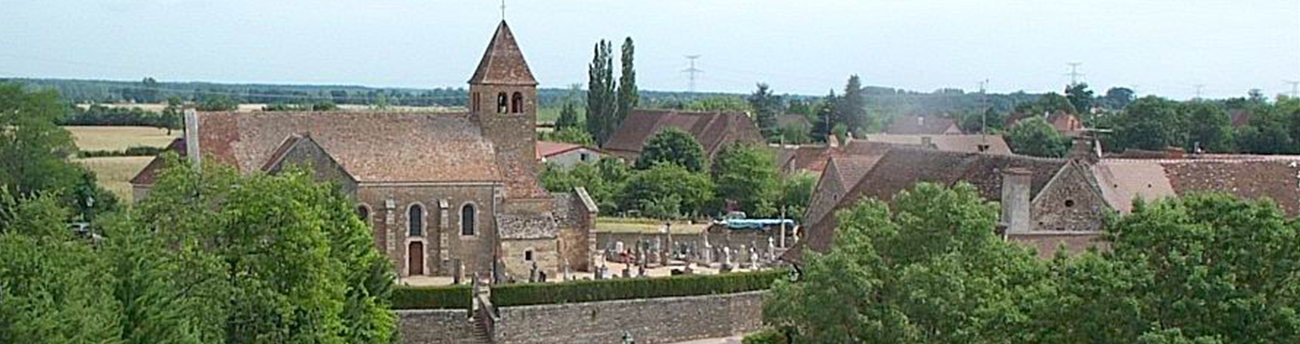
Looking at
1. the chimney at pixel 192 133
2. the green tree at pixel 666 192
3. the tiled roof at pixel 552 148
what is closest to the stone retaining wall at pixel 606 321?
the chimney at pixel 192 133

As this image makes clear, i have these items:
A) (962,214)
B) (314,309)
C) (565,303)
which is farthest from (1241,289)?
(565,303)

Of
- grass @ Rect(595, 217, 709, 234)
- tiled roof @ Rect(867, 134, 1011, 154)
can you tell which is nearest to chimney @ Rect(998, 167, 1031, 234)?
grass @ Rect(595, 217, 709, 234)

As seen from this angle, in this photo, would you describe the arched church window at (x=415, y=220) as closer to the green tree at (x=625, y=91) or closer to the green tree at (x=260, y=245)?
the green tree at (x=260, y=245)

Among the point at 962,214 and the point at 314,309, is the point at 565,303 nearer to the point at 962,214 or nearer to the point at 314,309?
the point at 314,309

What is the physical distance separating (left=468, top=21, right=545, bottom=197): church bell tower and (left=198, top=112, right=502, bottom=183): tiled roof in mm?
1110

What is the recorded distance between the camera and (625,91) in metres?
116

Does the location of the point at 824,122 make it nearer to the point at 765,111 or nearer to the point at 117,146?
the point at 765,111

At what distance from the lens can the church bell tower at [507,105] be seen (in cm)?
5562

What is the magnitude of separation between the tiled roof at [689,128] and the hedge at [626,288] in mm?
47178

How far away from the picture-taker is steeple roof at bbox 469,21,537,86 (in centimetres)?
5572

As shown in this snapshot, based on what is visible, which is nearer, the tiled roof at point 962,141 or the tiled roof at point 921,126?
the tiled roof at point 962,141

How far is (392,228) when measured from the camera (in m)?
52.7

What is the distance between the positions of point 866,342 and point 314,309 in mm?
11973

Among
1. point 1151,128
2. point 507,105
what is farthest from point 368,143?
point 1151,128
